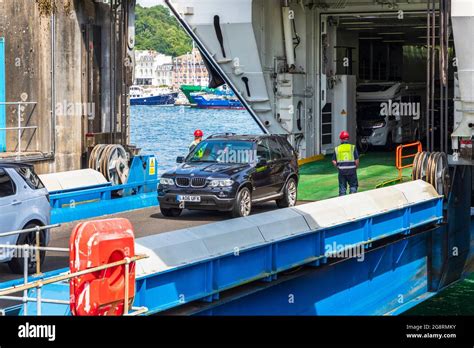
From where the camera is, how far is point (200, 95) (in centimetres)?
13862

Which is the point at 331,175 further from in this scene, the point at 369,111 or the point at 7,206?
the point at 7,206

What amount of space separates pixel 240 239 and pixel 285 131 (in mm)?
14210

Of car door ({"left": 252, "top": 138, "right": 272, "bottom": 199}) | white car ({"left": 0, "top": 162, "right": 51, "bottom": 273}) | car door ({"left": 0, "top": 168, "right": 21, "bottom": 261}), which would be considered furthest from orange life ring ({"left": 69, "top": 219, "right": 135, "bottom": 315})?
car door ({"left": 252, "top": 138, "right": 272, "bottom": 199})

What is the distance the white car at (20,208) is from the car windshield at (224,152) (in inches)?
209

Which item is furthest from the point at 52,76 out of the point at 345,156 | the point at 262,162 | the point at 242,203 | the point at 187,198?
the point at 345,156

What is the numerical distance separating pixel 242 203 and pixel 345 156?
2.88 meters

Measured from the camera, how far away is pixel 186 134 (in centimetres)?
9038

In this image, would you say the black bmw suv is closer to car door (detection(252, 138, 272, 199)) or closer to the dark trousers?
car door (detection(252, 138, 272, 199))

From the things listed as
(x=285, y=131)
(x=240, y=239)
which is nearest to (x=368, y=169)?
(x=285, y=131)

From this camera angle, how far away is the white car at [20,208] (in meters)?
14.6

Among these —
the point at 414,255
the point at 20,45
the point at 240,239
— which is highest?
the point at 20,45

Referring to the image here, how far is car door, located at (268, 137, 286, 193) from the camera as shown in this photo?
20.5 m
